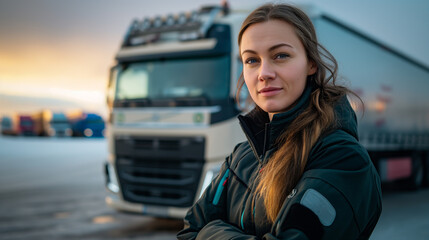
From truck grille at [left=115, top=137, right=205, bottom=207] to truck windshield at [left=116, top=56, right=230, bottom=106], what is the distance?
628mm

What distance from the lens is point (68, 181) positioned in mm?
11602

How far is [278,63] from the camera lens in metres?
1.40

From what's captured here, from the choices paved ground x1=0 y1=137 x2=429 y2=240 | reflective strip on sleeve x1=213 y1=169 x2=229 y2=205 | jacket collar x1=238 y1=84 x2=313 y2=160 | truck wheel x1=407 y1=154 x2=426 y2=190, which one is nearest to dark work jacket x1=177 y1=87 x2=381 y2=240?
jacket collar x1=238 y1=84 x2=313 y2=160

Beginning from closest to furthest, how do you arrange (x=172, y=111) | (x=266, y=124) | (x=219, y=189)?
(x=266, y=124), (x=219, y=189), (x=172, y=111)

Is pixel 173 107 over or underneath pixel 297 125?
underneath

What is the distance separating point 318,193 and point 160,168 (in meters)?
4.47

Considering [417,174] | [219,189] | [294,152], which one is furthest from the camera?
[417,174]

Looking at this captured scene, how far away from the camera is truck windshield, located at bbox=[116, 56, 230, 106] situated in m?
5.27

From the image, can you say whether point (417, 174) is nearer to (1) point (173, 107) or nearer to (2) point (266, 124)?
(1) point (173, 107)

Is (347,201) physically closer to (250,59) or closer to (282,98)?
(282,98)

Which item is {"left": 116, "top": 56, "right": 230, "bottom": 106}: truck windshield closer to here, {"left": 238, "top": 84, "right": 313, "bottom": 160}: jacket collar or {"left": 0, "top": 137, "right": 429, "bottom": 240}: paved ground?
{"left": 0, "top": 137, "right": 429, "bottom": 240}: paved ground

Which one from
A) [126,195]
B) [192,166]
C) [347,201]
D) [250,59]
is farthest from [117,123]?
[347,201]

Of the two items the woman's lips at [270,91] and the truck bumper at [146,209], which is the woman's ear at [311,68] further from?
the truck bumper at [146,209]

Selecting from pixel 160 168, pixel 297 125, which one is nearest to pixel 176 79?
pixel 160 168
